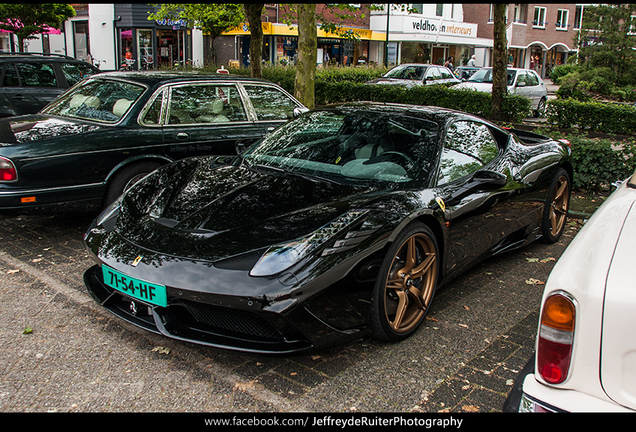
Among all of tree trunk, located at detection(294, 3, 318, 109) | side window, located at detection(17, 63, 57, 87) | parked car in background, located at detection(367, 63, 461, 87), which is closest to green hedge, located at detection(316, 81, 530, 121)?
parked car in background, located at detection(367, 63, 461, 87)

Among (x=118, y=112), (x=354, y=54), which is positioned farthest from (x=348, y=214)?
(x=354, y=54)

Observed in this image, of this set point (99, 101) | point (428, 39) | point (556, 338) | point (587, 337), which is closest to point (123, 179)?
point (99, 101)

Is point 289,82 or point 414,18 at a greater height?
point 414,18

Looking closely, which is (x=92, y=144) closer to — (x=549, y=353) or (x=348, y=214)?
(x=348, y=214)

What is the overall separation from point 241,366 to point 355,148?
1.80 meters

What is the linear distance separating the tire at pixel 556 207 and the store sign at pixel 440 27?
36.3 m

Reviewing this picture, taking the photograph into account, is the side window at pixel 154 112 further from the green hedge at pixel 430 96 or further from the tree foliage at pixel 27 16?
the tree foliage at pixel 27 16

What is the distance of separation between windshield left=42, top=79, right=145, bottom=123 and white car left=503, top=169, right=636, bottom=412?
4.72 meters

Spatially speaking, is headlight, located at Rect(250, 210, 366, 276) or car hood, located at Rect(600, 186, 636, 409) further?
headlight, located at Rect(250, 210, 366, 276)

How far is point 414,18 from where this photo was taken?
4003 centimetres

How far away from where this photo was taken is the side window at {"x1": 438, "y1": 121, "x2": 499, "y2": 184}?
379cm

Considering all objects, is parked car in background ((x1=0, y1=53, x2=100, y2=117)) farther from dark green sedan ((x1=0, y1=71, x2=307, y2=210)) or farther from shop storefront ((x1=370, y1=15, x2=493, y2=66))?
shop storefront ((x1=370, y1=15, x2=493, y2=66))
